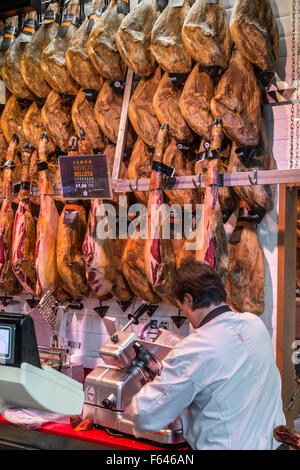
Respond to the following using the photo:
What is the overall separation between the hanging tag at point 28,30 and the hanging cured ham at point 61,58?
19.9 inches

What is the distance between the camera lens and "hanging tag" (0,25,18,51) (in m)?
5.65

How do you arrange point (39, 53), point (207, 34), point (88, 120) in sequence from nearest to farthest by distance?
1. point (207, 34)
2. point (88, 120)
3. point (39, 53)

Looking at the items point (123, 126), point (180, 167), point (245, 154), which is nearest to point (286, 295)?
point (245, 154)

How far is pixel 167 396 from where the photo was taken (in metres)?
2.30

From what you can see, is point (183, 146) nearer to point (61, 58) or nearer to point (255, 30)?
point (255, 30)

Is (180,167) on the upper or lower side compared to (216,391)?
upper

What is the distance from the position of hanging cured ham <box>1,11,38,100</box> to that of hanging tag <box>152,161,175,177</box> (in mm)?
2171

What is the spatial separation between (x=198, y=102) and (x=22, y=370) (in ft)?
10.1

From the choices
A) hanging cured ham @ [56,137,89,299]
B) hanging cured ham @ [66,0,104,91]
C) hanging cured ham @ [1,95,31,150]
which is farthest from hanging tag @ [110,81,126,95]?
hanging cured ham @ [1,95,31,150]

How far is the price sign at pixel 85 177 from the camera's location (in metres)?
4.00

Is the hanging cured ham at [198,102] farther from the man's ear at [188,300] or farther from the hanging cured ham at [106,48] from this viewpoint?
the man's ear at [188,300]

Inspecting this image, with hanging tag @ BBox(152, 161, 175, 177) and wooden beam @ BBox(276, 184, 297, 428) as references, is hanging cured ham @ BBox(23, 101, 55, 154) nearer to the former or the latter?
hanging tag @ BBox(152, 161, 175, 177)

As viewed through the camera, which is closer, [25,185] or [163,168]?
[163,168]

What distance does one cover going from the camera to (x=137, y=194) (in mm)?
4426
